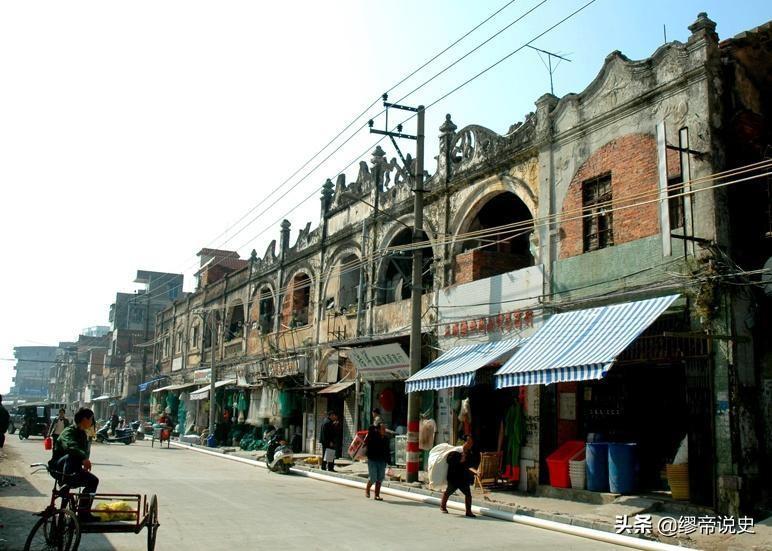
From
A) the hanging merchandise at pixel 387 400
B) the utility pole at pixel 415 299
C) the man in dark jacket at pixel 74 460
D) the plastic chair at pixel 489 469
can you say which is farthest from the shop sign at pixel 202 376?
the man in dark jacket at pixel 74 460

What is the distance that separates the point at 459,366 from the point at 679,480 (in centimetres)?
556

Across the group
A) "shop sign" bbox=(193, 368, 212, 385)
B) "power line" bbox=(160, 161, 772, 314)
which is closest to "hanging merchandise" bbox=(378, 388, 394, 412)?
"power line" bbox=(160, 161, 772, 314)

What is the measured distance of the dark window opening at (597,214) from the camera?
1486 cm

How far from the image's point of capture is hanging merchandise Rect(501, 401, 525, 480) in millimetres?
16141

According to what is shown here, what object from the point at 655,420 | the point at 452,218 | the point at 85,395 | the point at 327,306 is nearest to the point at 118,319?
the point at 85,395

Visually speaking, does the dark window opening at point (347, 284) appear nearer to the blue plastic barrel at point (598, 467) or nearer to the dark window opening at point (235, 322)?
the dark window opening at point (235, 322)

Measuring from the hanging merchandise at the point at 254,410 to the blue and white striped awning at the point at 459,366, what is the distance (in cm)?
1638

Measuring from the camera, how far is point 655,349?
13.1 m

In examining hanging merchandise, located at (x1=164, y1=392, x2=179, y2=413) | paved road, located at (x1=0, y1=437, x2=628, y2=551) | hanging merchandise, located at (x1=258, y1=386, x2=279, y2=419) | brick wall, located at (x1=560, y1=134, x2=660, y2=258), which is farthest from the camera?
hanging merchandise, located at (x1=164, y1=392, x2=179, y2=413)

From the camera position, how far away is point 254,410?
33.1m

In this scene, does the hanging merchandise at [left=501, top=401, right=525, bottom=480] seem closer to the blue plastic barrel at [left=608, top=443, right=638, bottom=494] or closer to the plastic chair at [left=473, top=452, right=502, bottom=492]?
→ the plastic chair at [left=473, top=452, right=502, bottom=492]

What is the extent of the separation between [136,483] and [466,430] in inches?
291

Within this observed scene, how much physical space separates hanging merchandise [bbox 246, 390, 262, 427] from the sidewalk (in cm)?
1672

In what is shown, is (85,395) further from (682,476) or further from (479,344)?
(682,476)
